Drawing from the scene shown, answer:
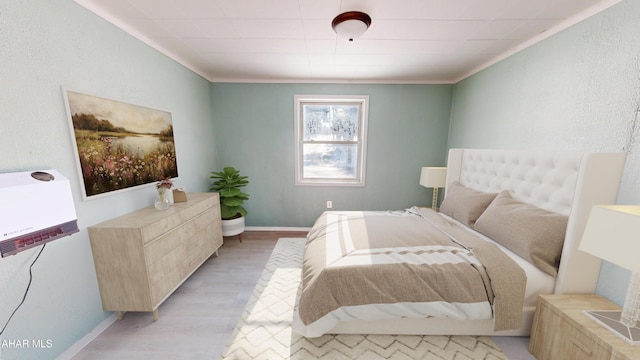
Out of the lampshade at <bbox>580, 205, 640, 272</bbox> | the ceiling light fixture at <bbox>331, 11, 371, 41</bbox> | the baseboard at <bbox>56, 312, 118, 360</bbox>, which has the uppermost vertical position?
the ceiling light fixture at <bbox>331, 11, 371, 41</bbox>

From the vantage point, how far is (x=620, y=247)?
3.34 feet

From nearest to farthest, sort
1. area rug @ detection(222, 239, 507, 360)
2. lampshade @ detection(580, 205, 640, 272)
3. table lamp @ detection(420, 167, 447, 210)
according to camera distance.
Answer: lampshade @ detection(580, 205, 640, 272) → area rug @ detection(222, 239, 507, 360) → table lamp @ detection(420, 167, 447, 210)

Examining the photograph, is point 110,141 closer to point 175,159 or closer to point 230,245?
point 175,159

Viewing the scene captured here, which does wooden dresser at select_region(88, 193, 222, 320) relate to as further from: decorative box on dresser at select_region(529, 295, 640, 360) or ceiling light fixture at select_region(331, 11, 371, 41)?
decorative box on dresser at select_region(529, 295, 640, 360)

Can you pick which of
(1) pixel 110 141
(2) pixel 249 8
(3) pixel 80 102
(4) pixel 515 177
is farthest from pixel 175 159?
(4) pixel 515 177

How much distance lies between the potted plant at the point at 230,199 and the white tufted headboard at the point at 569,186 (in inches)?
121

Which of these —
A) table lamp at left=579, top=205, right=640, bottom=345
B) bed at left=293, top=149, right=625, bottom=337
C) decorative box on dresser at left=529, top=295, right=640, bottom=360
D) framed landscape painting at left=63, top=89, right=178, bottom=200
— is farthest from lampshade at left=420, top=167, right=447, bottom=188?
Result: framed landscape painting at left=63, top=89, right=178, bottom=200

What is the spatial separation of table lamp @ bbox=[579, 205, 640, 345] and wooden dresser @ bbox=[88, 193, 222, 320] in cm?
273

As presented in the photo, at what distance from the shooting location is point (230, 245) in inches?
126

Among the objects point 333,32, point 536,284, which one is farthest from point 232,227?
point 536,284

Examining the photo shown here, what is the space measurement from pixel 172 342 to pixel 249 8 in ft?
8.24

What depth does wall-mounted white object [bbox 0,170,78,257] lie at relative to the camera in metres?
1.09

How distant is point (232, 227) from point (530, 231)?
322cm

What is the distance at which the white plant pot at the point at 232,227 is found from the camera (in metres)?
A: 3.14
